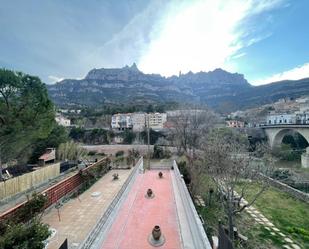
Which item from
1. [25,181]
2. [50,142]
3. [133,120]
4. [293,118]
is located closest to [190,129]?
[50,142]

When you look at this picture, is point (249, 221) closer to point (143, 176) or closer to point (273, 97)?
point (143, 176)

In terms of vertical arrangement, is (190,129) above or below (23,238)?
above

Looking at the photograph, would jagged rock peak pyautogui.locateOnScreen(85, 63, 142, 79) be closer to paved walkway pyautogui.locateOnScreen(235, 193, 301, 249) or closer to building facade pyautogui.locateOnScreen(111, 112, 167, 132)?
building facade pyautogui.locateOnScreen(111, 112, 167, 132)

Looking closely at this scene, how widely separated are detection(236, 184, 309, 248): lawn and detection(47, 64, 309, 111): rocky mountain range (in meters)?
59.3

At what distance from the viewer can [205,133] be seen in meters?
25.9

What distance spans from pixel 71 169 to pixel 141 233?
1492 centimetres

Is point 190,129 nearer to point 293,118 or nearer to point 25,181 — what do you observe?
point 25,181

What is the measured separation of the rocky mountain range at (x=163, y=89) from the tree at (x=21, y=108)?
61.7m

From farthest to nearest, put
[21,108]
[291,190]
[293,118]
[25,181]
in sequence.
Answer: [293,118]
[291,190]
[21,108]
[25,181]

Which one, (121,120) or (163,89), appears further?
(163,89)

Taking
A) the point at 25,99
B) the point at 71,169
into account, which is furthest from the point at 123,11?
the point at 71,169

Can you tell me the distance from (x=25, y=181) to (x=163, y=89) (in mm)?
103588

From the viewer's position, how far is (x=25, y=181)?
13617mm

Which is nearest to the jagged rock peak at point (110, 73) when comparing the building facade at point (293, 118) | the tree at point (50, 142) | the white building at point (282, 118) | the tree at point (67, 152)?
the white building at point (282, 118)
